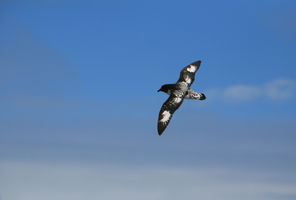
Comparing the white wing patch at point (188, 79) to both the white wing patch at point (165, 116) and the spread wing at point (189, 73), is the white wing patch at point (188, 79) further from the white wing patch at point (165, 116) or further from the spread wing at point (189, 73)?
the white wing patch at point (165, 116)

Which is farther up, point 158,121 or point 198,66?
point 198,66

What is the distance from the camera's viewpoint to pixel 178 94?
38812 mm

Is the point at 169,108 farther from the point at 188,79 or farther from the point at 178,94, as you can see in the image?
the point at 188,79

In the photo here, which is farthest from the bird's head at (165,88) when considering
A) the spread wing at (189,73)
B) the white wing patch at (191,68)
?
the white wing patch at (191,68)

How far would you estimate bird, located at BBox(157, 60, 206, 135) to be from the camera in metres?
36.5

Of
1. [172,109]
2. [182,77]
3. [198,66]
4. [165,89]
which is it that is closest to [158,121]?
[172,109]

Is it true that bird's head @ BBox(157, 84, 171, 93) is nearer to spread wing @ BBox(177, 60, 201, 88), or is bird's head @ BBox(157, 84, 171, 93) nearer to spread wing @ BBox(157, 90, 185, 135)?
spread wing @ BBox(157, 90, 185, 135)

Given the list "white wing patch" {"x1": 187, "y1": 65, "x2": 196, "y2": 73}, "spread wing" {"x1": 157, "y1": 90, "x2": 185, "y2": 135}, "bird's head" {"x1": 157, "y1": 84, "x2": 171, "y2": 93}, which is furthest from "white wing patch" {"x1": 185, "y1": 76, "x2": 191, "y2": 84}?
"bird's head" {"x1": 157, "y1": 84, "x2": 171, "y2": 93}

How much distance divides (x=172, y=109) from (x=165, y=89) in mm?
2876

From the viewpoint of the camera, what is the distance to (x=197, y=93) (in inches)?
1581

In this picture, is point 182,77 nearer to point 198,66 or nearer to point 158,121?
point 198,66

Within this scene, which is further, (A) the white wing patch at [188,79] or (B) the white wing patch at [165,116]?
(A) the white wing patch at [188,79]

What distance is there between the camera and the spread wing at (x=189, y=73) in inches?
1630

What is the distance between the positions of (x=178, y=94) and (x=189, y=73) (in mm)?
4238
